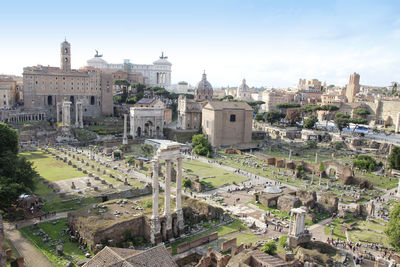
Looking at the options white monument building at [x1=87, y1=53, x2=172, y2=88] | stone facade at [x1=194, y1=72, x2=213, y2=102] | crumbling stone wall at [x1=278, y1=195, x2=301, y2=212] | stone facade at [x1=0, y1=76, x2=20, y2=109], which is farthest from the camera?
white monument building at [x1=87, y1=53, x2=172, y2=88]

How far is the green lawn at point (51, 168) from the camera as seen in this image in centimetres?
4349

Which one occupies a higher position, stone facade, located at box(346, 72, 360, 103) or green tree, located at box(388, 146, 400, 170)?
stone facade, located at box(346, 72, 360, 103)

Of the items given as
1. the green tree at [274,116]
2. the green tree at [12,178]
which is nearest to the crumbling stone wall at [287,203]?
the green tree at [12,178]

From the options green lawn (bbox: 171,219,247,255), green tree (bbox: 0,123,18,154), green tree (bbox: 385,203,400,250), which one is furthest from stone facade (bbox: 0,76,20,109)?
green tree (bbox: 385,203,400,250)

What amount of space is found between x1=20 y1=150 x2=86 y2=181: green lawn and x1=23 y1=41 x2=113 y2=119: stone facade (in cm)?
2975

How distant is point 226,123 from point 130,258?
5378 cm

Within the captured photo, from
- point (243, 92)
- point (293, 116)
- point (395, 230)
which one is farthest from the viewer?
point (243, 92)

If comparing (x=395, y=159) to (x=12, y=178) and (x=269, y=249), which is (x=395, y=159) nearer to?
(x=269, y=249)

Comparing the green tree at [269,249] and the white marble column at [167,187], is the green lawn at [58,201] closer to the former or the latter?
the white marble column at [167,187]

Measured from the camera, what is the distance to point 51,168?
47.2m

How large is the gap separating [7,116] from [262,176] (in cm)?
5905

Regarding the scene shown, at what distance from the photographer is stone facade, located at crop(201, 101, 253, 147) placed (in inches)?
2694

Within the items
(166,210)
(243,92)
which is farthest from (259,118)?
(166,210)

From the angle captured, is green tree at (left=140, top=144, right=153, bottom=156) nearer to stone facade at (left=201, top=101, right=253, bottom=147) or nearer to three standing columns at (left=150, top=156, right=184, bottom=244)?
stone facade at (left=201, top=101, right=253, bottom=147)
